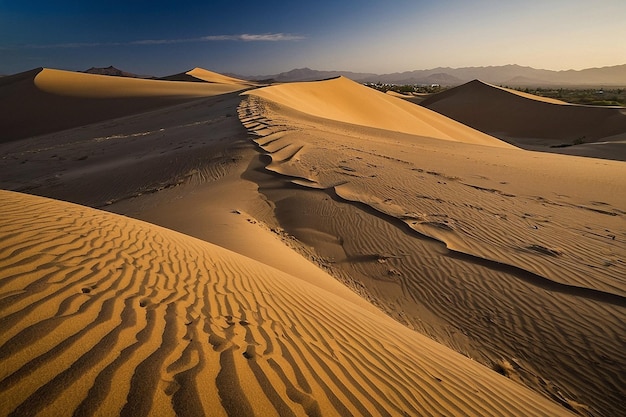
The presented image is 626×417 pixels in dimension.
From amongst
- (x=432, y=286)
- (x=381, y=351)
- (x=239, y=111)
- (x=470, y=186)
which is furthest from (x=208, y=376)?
(x=239, y=111)

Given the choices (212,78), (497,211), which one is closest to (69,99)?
(497,211)

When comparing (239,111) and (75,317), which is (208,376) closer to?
(75,317)

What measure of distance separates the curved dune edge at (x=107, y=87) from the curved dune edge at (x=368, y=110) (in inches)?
313

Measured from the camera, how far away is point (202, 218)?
691 centimetres

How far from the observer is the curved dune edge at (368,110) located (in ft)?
75.7

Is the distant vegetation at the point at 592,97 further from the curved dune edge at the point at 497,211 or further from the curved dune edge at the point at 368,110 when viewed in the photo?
the curved dune edge at the point at 497,211

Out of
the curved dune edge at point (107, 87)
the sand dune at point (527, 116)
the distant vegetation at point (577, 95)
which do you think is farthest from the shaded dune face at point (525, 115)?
the curved dune edge at point (107, 87)

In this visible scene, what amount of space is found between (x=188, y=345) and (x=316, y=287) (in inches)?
97.2

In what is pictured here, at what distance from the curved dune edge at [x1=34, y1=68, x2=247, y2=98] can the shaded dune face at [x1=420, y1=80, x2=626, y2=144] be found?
29998 millimetres

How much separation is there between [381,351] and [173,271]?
2318 millimetres

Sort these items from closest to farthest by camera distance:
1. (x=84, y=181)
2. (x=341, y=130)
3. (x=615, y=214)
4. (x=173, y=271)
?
(x=173, y=271) < (x=615, y=214) < (x=84, y=181) < (x=341, y=130)

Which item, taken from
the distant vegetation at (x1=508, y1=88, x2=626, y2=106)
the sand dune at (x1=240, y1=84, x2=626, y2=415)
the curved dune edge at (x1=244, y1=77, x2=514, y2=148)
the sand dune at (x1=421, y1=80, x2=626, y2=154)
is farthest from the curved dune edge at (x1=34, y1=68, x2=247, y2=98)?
the distant vegetation at (x1=508, y1=88, x2=626, y2=106)

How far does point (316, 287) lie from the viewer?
4.46m

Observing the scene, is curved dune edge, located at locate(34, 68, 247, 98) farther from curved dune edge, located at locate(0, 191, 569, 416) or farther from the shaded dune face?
the shaded dune face
